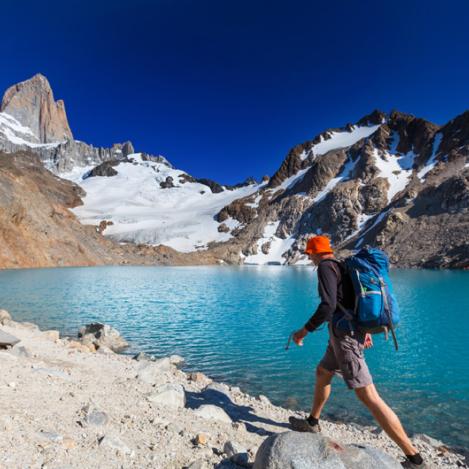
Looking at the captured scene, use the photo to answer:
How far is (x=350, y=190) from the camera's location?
144 m

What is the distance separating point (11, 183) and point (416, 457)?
92.6 meters

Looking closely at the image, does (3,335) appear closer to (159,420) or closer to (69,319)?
(159,420)

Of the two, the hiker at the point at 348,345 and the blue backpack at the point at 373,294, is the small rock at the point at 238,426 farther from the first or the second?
the blue backpack at the point at 373,294

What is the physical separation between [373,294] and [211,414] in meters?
3.61

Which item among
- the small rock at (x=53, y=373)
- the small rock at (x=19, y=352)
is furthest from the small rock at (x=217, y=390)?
the small rock at (x=19, y=352)

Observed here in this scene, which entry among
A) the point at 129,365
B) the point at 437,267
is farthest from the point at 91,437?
the point at 437,267

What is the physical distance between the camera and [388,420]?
16.0 feet

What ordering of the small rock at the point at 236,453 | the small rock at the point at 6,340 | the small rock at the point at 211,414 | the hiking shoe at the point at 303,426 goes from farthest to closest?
the small rock at the point at 6,340 < the small rock at the point at 211,414 < the hiking shoe at the point at 303,426 < the small rock at the point at 236,453

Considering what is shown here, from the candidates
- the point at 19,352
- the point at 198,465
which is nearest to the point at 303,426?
the point at 198,465

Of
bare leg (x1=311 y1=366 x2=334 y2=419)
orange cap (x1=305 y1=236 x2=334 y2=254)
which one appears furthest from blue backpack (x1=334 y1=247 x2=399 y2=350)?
bare leg (x1=311 y1=366 x2=334 y2=419)

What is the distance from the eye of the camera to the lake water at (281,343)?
30.6 ft

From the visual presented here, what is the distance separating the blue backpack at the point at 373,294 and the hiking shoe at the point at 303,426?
2260 millimetres

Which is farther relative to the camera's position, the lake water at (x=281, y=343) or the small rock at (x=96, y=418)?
the lake water at (x=281, y=343)

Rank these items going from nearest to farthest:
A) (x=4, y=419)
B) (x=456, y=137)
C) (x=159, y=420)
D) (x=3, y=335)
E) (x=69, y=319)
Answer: (x=4, y=419) → (x=159, y=420) → (x=3, y=335) → (x=69, y=319) → (x=456, y=137)
